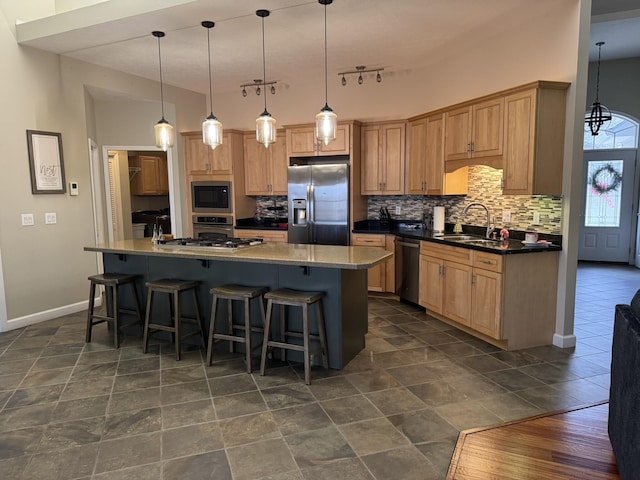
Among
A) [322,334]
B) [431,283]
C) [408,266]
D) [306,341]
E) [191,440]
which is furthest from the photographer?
[408,266]

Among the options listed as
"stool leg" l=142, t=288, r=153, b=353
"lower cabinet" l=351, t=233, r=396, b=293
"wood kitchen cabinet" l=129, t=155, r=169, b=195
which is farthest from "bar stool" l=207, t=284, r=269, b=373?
"wood kitchen cabinet" l=129, t=155, r=169, b=195

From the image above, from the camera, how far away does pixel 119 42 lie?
14.1ft

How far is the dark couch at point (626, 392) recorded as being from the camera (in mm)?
1630

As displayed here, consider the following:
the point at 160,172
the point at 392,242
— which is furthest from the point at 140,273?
the point at 160,172

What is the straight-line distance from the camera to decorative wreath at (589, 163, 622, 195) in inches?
301

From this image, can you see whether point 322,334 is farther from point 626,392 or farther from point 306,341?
point 626,392

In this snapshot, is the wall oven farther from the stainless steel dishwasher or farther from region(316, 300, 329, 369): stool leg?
region(316, 300, 329, 369): stool leg

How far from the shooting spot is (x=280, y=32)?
13.6ft

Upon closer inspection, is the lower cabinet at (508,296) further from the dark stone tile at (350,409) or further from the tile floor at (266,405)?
the dark stone tile at (350,409)

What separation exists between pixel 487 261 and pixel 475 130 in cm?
133

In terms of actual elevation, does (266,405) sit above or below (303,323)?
below

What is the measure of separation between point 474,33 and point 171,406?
14.1 ft

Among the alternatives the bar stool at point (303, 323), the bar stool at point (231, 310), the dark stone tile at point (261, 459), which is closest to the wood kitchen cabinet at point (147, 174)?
the bar stool at point (231, 310)

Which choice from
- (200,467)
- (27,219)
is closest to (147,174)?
(27,219)
